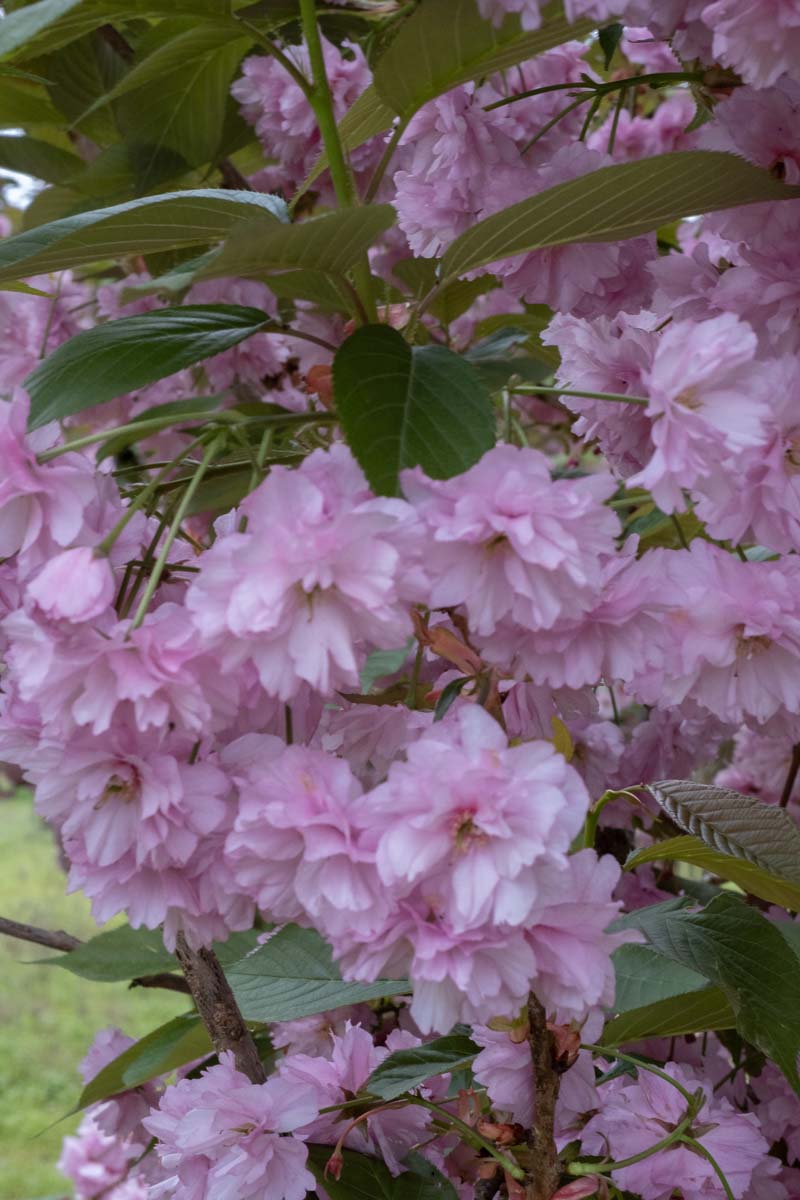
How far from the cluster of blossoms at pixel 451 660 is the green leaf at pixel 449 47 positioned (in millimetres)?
37

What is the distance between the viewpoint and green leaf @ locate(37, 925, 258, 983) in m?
1.21

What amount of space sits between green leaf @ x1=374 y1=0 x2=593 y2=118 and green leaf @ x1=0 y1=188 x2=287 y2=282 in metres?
0.09

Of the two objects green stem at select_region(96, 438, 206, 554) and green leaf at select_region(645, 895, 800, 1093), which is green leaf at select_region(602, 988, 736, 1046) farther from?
green stem at select_region(96, 438, 206, 554)

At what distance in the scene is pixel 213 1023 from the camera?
2.82 ft

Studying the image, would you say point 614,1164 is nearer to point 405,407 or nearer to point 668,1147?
point 668,1147

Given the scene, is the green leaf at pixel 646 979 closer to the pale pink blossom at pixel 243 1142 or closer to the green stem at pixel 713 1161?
the green stem at pixel 713 1161

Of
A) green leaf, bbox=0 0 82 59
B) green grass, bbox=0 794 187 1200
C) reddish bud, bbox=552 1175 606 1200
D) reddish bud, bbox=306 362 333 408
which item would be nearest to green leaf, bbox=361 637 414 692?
reddish bud, bbox=306 362 333 408

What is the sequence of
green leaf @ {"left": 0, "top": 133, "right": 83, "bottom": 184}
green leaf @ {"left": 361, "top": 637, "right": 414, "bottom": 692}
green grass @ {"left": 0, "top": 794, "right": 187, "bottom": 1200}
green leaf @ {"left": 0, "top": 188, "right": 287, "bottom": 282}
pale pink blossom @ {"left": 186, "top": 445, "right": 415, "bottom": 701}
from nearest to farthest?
pale pink blossom @ {"left": 186, "top": 445, "right": 415, "bottom": 701}
green leaf @ {"left": 0, "top": 188, "right": 287, "bottom": 282}
green leaf @ {"left": 361, "top": 637, "right": 414, "bottom": 692}
green leaf @ {"left": 0, "top": 133, "right": 83, "bottom": 184}
green grass @ {"left": 0, "top": 794, "right": 187, "bottom": 1200}

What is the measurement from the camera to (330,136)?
70 cm

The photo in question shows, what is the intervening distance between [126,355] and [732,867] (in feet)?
1.40

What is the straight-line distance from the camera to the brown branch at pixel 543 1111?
2.35 feet

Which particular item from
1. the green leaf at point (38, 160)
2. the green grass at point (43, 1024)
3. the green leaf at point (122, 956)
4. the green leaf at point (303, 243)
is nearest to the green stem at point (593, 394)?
the green leaf at point (303, 243)

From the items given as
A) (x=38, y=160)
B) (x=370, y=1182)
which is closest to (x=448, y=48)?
(x=370, y=1182)

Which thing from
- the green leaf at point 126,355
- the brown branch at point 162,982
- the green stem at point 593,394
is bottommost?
the brown branch at point 162,982
